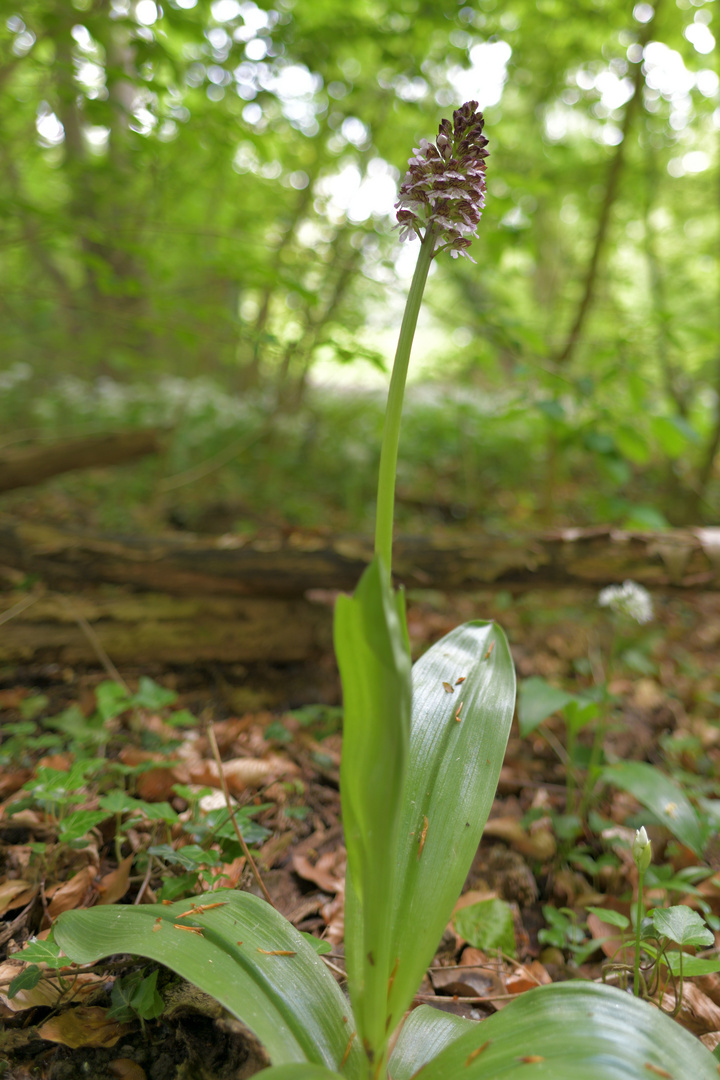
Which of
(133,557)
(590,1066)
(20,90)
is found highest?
(20,90)

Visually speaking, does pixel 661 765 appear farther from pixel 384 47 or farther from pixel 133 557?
pixel 384 47

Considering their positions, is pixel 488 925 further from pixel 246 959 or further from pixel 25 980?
pixel 25 980

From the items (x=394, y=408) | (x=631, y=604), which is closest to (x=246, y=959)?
(x=394, y=408)

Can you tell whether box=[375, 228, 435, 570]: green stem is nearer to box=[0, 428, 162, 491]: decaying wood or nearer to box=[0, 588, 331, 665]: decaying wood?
box=[0, 588, 331, 665]: decaying wood

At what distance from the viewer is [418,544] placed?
2682mm

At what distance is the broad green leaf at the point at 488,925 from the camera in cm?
140

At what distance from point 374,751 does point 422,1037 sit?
23.8 inches

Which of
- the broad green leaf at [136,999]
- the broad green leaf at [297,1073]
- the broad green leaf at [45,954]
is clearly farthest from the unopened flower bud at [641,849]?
the broad green leaf at [45,954]

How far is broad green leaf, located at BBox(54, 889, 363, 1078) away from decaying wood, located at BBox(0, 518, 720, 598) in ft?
5.30

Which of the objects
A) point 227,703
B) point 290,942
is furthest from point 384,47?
point 290,942

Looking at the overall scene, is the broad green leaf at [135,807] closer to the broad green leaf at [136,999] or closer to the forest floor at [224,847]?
the forest floor at [224,847]

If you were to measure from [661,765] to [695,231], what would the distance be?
318 inches

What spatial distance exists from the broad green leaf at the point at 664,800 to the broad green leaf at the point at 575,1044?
900mm

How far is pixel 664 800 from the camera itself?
66.1 inches
